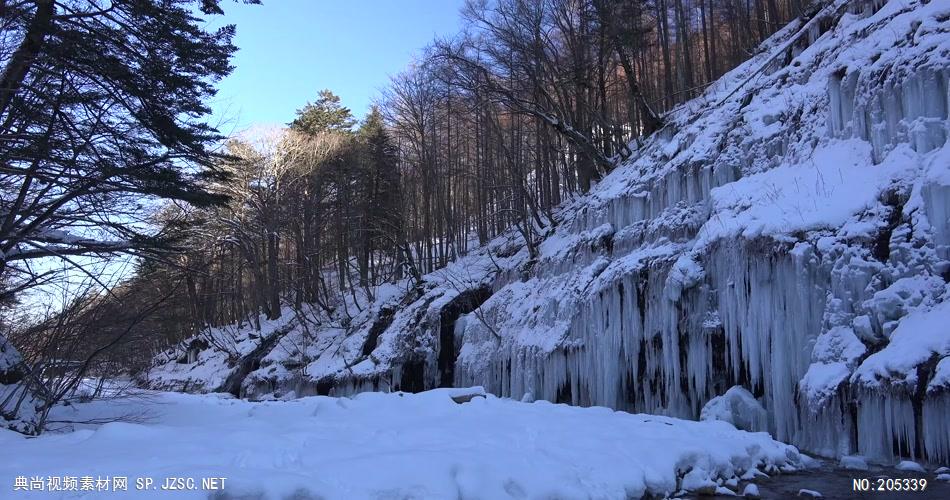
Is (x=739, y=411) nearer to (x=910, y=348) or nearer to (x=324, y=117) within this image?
(x=910, y=348)

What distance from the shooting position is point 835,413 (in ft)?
21.4

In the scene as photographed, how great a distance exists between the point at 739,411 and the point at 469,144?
24776 millimetres

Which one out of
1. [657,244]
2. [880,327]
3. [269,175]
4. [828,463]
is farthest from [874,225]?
[269,175]

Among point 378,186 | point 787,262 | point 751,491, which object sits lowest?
point 751,491

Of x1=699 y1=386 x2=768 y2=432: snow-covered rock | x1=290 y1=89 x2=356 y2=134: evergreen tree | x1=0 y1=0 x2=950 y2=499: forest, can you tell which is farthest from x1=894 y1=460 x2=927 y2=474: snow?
x1=290 y1=89 x2=356 y2=134: evergreen tree

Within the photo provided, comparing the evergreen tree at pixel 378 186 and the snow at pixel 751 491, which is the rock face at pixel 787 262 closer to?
the snow at pixel 751 491

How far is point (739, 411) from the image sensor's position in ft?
26.1

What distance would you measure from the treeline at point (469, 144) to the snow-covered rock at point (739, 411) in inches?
407

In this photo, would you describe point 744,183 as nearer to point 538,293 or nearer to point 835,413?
point 835,413

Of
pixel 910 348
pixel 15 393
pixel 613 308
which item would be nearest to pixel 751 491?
pixel 910 348

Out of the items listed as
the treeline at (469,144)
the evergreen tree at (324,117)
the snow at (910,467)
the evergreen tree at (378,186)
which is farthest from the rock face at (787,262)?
the evergreen tree at (324,117)

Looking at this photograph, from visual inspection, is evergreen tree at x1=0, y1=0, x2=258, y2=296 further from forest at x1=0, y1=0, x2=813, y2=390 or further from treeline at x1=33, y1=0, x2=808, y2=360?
treeline at x1=33, y1=0, x2=808, y2=360

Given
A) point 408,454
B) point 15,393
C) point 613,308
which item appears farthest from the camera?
point 613,308

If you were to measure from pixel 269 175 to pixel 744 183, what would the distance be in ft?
79.6
